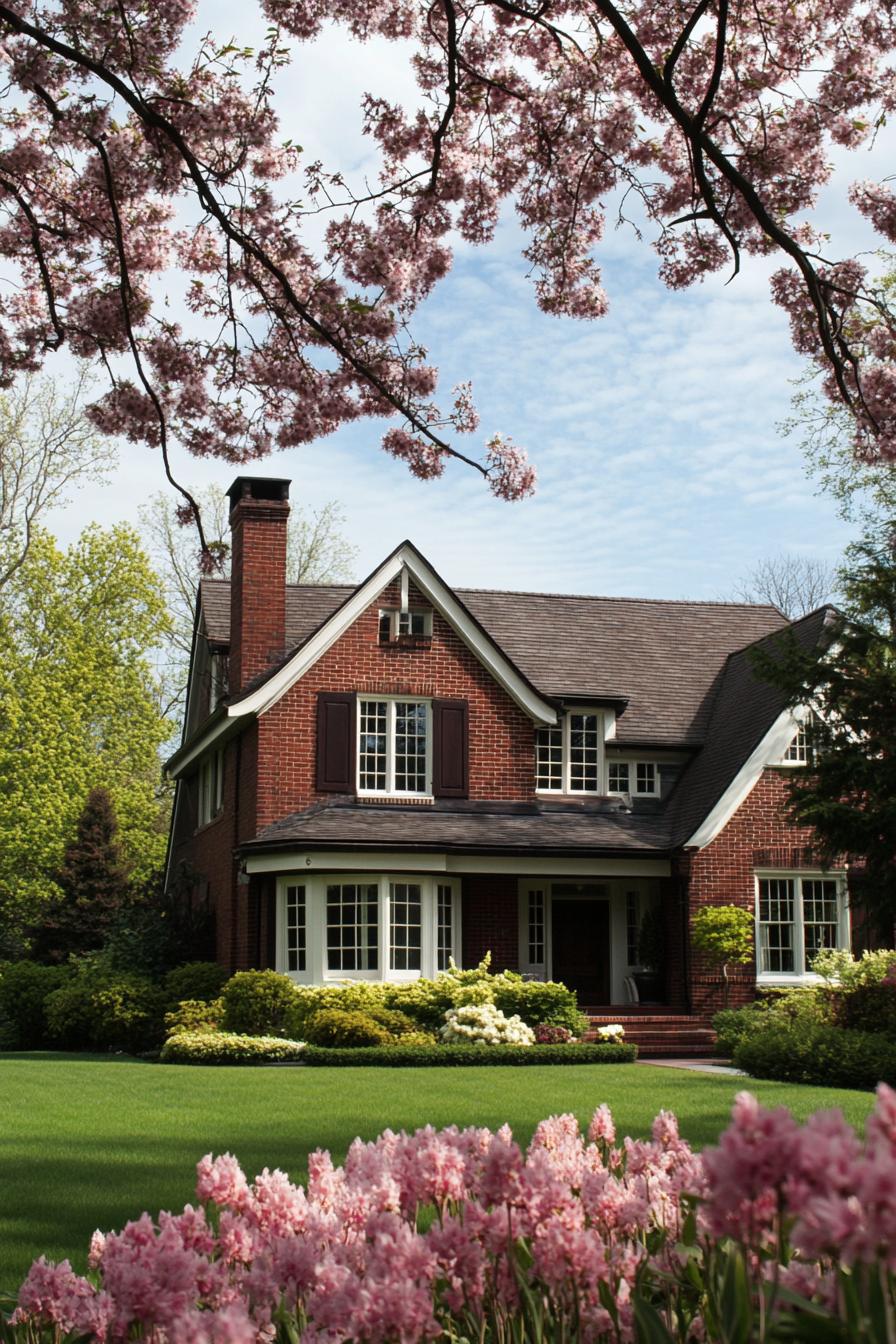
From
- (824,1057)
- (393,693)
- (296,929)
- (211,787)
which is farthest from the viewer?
(211,787)

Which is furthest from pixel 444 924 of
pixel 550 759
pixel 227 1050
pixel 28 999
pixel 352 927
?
pixel 28 999

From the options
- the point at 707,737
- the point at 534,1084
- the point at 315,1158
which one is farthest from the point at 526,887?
the point at 315,1158

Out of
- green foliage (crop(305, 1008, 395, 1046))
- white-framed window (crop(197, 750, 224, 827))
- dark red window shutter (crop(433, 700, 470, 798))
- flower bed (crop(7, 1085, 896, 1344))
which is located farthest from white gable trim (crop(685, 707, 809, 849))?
flower bed (crop(7, 1085, 896, 1344))

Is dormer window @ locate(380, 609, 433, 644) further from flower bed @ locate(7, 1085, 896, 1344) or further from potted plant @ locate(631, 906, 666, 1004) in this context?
flower bed @ locate(7, 1085, 896, 1344)

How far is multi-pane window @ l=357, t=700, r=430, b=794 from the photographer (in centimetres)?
2602

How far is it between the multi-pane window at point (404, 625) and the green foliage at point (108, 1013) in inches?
286

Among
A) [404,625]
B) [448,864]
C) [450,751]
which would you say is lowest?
[448,864]

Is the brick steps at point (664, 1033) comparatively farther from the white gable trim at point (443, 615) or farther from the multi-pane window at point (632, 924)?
the white gable trim at point (443, 615)

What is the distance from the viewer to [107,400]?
9.95 metres

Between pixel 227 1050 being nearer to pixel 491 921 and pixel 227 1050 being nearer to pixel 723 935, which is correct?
pixel 491 921

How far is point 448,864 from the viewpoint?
2483 centimetres

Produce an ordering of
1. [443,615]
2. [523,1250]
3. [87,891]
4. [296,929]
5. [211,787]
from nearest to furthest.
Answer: [523,1250] < [296,929] < [443,615] < [211,787] < [87,891]

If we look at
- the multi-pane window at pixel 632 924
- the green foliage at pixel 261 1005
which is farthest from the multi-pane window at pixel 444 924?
the multi-pane window at pixel 632 924

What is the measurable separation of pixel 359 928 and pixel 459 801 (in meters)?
3.12
